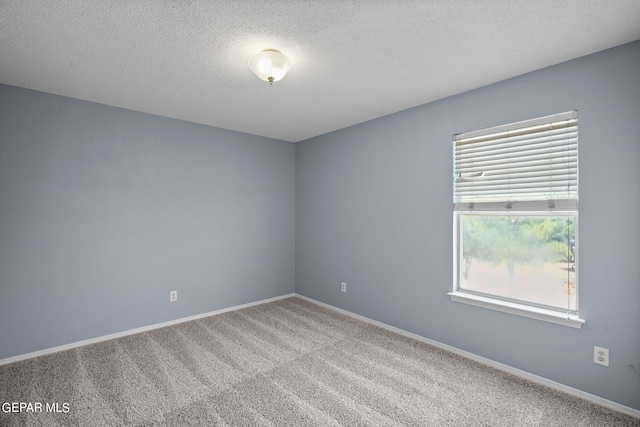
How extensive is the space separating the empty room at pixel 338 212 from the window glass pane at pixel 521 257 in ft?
0.05

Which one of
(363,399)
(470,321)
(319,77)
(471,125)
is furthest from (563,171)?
(363,399)

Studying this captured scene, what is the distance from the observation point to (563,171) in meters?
2.26

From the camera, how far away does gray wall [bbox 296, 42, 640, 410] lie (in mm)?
2004

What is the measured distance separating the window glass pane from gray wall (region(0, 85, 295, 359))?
283 cm

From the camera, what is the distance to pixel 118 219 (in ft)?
10.6

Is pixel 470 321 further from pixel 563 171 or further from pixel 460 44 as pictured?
pixel 460 44

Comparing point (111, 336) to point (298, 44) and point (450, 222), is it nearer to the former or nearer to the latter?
point (298, 44)

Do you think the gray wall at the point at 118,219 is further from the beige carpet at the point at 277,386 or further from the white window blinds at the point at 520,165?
the white window blinds at the point at 520,165

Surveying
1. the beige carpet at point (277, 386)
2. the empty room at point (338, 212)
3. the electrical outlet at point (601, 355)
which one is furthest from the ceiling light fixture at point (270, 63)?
the electrical outlet at point (601, 355)

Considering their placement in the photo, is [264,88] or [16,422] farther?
[264,88]

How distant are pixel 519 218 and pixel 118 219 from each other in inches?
157

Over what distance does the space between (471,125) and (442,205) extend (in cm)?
79

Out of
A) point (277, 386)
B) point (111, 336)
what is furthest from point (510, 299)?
point (111, 336)

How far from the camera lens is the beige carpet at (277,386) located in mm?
1952
